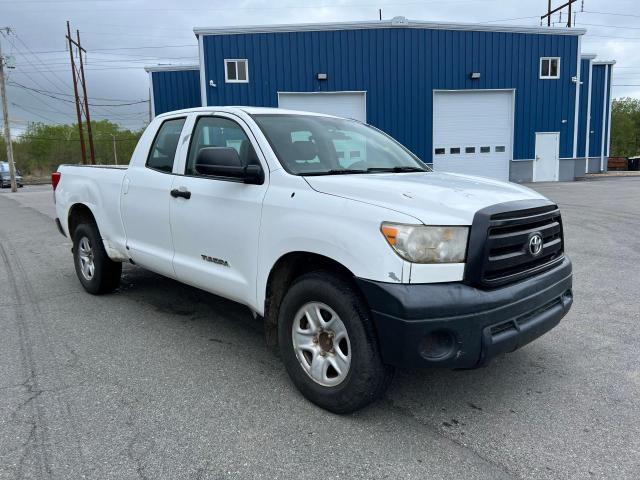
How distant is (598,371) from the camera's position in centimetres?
368

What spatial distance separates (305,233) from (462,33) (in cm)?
2410

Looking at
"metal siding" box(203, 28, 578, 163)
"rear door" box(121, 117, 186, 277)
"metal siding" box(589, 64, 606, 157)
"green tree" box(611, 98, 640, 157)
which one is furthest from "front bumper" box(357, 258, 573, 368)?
"green tree" box(611, 98, 640, 157)

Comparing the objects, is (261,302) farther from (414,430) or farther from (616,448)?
(616,448)

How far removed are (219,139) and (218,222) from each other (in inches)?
30.5

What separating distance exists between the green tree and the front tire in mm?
74667

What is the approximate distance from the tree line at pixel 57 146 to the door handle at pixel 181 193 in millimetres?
53922

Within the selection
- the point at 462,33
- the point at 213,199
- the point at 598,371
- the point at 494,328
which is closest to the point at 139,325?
the point at 213,199

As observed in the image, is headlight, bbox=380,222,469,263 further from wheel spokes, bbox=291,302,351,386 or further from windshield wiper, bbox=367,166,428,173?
windshield wiper, bbox=367,166,428,173

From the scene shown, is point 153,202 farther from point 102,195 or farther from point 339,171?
point 339,171

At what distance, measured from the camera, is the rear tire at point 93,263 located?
552 centimetres

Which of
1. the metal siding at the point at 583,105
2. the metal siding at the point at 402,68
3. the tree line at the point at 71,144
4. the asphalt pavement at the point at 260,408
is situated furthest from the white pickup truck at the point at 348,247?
the tree line at the point at 71,144

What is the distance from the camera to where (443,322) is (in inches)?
105

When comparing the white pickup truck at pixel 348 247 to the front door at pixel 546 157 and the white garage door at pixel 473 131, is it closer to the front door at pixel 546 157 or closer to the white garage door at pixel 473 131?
the white garage door at pixel 473 131

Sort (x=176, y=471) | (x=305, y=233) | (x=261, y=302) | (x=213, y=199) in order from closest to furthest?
1. (x=176, y=471)
2. (x=305, y=233)
3. (x=261, y=302)
4. (x=213, y=199)
